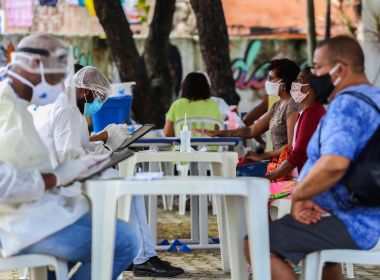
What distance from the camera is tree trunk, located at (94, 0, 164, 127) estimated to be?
1370 cm

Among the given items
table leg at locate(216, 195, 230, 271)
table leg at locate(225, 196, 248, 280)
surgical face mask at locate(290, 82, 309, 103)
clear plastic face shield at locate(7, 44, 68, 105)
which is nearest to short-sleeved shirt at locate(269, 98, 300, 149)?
surgical face mask at locate(290, 82, 309, 103)

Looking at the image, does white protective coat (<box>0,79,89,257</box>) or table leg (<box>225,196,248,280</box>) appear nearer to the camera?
white protective coat (<box>0,79,89,257</box>)

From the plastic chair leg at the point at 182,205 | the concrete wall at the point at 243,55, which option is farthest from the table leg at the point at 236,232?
the concrete wall at the point at 243,55

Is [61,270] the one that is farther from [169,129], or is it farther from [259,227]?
[169,129]

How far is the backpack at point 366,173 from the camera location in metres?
4.69

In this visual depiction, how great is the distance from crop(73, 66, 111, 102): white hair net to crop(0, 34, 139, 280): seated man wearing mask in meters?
2.53

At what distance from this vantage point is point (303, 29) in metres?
24.7

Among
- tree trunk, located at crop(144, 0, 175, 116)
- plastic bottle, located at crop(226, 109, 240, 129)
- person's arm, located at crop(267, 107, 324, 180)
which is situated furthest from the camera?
tree trunk, located at crop(144, 0, 175, 116)

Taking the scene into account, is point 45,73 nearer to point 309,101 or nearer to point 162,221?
point 309,101

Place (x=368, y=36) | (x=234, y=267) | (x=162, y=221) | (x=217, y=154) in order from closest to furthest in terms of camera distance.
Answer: (x=234, y=267), (x=217, y=154), (x=162, y=221), (x=368, y=36)

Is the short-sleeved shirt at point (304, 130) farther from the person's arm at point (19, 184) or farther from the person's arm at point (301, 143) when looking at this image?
the person's arm at point (19, 184)

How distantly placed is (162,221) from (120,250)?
6.48m

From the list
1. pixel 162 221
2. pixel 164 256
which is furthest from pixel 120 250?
pixel 162 221

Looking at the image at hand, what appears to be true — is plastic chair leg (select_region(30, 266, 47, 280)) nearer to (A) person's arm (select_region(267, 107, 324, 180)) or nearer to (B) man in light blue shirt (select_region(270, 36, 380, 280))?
(B) man in light blue shirt (select_region(270, 36, 380, 280))
